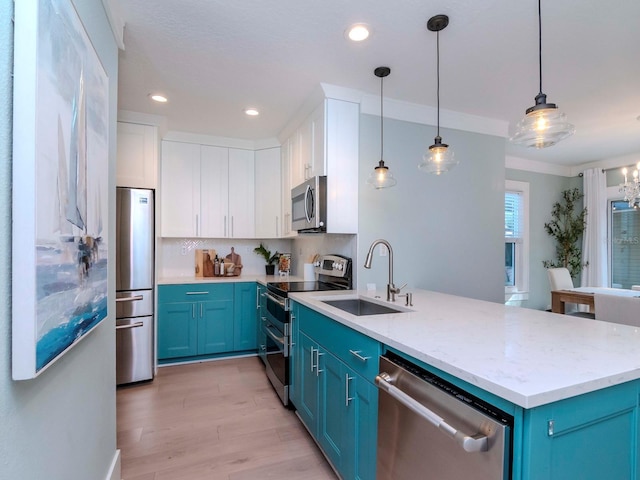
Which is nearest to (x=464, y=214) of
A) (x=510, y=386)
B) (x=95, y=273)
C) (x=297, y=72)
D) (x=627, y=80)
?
(x=627, y=80)

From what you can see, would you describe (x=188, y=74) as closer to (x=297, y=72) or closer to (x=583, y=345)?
(x=297, y=72)

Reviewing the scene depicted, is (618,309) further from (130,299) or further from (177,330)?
(130,299)

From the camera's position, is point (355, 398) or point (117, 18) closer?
point (355, 398)

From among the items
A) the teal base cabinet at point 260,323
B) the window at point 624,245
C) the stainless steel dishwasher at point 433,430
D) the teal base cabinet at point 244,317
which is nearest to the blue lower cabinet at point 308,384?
the stainless steel dishwasher at point 433,430

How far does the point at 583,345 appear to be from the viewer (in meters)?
1.19

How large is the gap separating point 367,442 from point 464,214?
2398 millimetres

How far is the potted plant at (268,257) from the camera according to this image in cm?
425

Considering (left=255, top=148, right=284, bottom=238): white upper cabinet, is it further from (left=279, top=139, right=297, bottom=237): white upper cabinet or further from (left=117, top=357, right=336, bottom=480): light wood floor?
(left=117, top=357, right=336, bottom=480): light wood floor

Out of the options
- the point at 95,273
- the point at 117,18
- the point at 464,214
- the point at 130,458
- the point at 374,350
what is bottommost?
the point at 130,458

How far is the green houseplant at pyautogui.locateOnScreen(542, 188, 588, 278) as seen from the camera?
17.1 feet

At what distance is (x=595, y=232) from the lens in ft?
16.5

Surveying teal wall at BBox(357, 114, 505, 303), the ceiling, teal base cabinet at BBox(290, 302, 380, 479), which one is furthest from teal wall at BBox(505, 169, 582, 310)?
teal base cabinet at BBox(290, 302, 380, 479)

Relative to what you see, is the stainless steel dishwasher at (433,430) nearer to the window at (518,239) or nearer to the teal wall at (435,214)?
the teal wall at (435,214)

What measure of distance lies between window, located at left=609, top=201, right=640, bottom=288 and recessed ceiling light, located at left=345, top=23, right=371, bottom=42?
16.4 feet
